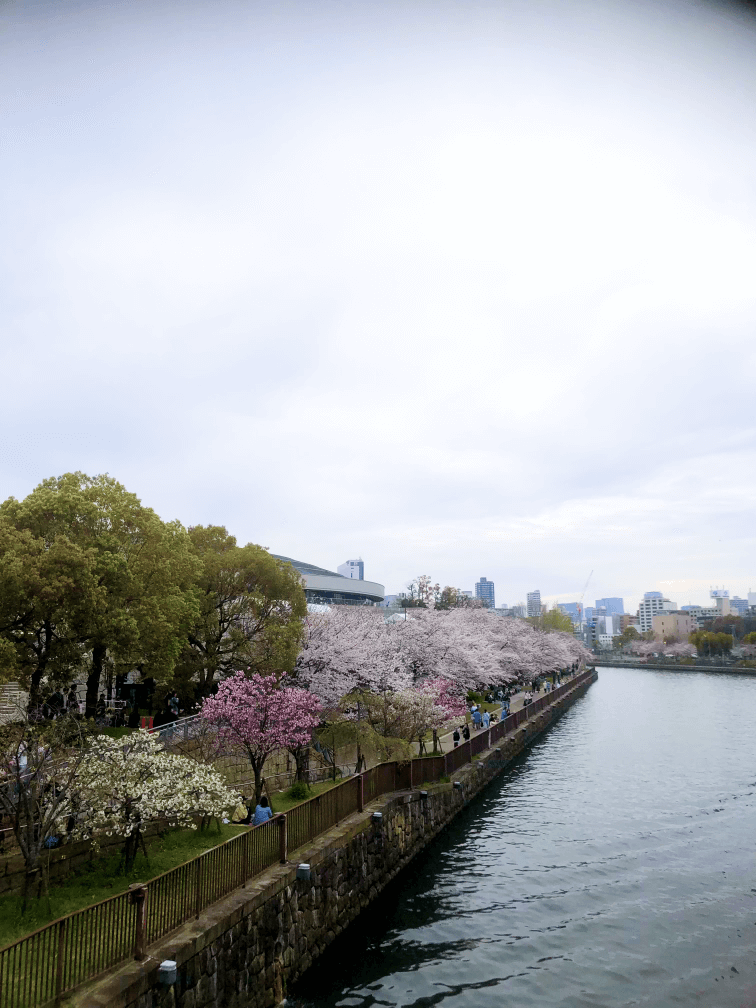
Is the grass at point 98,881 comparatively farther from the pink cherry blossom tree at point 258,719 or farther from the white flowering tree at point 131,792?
the pink cherry blossom tree at point 258,719

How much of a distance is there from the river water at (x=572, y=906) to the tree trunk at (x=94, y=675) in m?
13.0

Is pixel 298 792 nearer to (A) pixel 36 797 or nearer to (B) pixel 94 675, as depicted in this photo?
(B) pixel 94 675

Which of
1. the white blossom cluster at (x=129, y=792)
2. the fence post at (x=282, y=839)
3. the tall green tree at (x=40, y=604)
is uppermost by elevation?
the tall green tree at (x=40, y=604)

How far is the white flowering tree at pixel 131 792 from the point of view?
512 inches

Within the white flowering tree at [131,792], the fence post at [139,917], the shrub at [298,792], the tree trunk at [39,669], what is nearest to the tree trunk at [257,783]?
the shrub at [298,792]

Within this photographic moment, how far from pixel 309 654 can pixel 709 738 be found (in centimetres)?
3077

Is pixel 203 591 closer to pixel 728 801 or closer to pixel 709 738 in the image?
pixel 728 801

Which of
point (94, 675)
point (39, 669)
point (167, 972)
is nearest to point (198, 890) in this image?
point (167, 972)

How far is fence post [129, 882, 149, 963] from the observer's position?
9.52 metres

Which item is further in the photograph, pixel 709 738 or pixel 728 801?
pixel 709 738

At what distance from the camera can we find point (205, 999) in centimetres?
1038

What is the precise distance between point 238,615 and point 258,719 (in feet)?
41.3

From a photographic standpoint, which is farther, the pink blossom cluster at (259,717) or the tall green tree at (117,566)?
the tall green tree at (117,566)

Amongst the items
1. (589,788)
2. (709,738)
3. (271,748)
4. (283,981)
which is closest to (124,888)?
(283,981)
